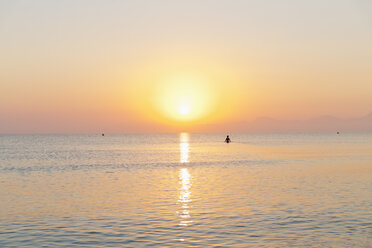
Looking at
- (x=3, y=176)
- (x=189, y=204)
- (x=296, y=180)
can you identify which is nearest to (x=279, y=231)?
(x=189, y=204)

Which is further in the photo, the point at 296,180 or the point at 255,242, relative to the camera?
the point at 296,180

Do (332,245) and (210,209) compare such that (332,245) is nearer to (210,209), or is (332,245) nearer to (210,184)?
(210,209)

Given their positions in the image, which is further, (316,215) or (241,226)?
(316,215)

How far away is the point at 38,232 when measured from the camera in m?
19.7

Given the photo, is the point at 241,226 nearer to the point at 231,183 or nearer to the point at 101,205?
the point at 101,205

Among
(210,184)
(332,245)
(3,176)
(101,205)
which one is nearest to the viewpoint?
(332,245)

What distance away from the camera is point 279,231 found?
19.6 meters

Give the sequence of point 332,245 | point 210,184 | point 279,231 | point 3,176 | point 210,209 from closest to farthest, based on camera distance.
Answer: point 332,245 → point 279,231 → point 210,209 → point 210,184 → point 3,176

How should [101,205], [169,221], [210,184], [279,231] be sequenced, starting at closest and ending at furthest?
[279,231] < [169,221] < [101,205] < [210,184]

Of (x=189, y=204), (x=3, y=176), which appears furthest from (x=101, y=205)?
(x=3, y=176)

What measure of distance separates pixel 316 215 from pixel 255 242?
676 centimetres

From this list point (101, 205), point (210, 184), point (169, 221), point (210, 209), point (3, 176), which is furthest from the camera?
point (3, 176)

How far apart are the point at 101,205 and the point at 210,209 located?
690 centimetres

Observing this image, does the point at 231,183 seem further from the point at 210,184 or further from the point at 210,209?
the point at 210,209
